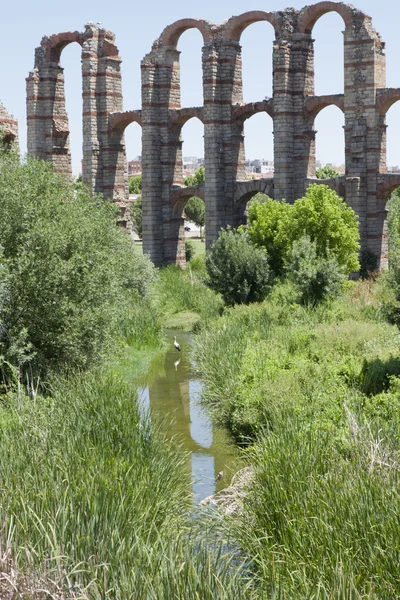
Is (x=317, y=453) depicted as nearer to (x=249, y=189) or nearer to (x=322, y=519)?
(x=322, y=519)

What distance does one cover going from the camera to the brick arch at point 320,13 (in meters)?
33.0

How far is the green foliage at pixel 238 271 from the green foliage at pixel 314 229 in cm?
87

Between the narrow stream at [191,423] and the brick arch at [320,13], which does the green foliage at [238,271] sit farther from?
the brick arch at [320,13]

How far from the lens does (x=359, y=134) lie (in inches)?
1296

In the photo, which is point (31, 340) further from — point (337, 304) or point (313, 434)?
point (337, 304)

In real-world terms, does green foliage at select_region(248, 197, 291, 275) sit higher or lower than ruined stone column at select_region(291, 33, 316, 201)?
lower

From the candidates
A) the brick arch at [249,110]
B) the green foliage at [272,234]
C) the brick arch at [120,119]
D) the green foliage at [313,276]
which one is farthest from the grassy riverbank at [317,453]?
the brick arch at [120,119]

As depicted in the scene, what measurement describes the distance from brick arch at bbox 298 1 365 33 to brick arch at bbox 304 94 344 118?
2.62 m

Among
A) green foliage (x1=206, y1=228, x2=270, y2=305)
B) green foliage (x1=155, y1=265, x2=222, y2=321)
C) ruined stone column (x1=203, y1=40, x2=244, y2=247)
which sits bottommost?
green foliage (x1=155, y1=265, x2=222, y2=321)

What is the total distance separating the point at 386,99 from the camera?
3250cm

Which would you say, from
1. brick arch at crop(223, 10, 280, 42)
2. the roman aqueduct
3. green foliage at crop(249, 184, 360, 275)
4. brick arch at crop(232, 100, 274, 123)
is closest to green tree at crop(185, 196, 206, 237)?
the roman aqueduct

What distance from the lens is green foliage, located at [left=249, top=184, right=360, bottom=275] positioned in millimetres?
27970

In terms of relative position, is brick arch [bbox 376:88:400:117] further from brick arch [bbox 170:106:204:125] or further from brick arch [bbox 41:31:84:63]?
brick arch [bbox 41:31:84:63]

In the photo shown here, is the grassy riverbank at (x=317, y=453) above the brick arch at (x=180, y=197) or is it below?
below
